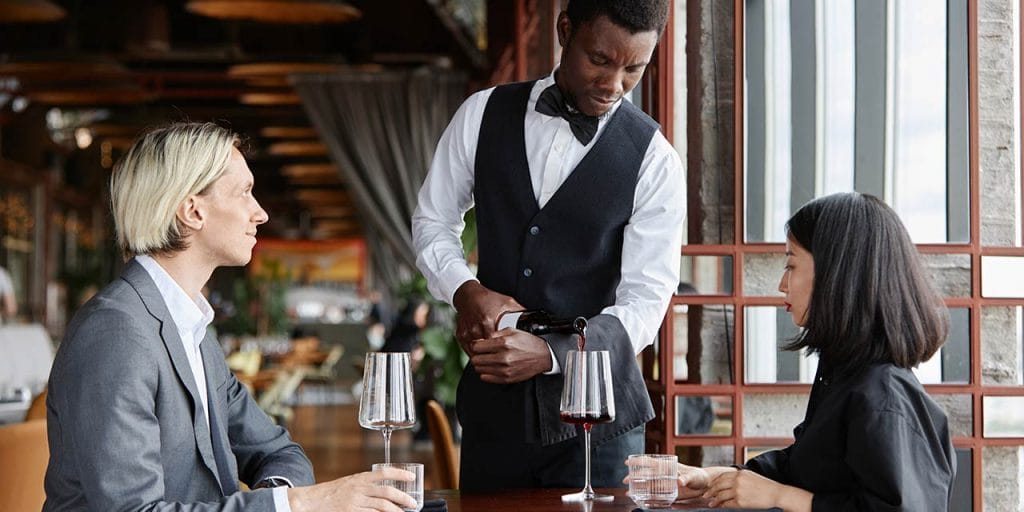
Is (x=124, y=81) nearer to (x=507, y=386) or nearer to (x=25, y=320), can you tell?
(x=25, y=320)

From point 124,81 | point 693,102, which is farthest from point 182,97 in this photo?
point 693,102

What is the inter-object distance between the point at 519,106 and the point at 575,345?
1.84 feet

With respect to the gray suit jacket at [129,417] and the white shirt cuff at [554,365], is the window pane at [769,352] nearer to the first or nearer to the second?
the white shirt cuff at [554,365]

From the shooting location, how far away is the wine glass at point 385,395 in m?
1.90

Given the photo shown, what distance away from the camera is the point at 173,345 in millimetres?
1915

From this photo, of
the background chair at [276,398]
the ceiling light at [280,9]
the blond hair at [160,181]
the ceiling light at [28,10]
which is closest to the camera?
the blond hair at [160,181]

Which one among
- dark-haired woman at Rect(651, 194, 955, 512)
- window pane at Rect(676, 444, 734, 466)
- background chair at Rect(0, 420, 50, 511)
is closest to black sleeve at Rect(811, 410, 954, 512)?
dark-haired woman at Rect(651, 194, 955, 512)

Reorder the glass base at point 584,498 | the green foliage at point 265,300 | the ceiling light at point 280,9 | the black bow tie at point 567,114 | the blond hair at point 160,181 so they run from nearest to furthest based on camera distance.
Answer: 1. the blond hair at point 160,181
2. the glass base at point 584,498
3. the black bow tie at point 567,114
4. the ceiling light at point 280,9
5. the green foliage at point 265,300

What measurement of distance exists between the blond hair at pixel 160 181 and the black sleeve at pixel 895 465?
107 centimetres

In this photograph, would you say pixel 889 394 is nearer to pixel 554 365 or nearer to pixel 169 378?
pixel 554 365

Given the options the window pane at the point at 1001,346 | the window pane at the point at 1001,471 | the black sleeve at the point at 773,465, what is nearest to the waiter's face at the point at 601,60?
the black sleeve at the point at 773,465

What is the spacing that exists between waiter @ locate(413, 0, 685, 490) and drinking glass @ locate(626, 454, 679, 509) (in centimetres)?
34

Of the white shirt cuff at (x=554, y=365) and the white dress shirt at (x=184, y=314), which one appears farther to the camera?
the white shirt cuff at (x=554, y=365)

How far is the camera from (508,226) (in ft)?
8.26
